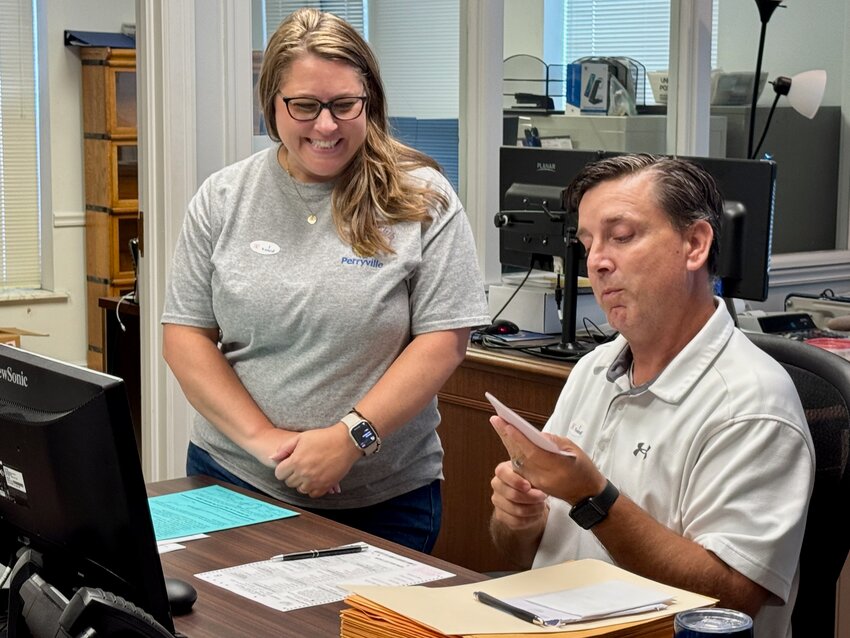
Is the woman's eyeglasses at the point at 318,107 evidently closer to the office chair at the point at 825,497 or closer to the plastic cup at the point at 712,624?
the office chair at the point at 825,497

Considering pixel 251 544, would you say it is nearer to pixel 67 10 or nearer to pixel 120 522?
pixel 120 522

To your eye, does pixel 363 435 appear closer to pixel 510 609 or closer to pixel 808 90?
pixel 510 609

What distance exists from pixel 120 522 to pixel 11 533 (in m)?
0.30

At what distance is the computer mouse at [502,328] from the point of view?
3.29 m

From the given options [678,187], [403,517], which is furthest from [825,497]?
[403,517]

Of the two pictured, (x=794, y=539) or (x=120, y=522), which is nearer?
(x=120, y=522)

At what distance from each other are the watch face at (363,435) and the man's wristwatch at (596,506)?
513 millimetres

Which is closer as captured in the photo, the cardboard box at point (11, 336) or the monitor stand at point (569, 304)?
the monitor stand at point (569, 304)

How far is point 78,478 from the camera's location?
1267 millimetres

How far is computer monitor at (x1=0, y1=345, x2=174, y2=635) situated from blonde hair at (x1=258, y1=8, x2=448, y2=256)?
28.4 inches

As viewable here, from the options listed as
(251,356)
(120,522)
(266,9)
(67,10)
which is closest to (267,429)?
(251,356)

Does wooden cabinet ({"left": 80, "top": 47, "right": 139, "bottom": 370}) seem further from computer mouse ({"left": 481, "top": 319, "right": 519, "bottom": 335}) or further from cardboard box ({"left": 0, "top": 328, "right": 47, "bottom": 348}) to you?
computer mouse ({"left": 481, "top": 319, "right": 519, "bottom": 335})

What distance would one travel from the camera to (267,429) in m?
1.92

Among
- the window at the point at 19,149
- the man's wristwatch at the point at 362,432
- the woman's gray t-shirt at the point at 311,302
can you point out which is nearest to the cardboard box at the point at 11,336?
the window at the point at 19,149
